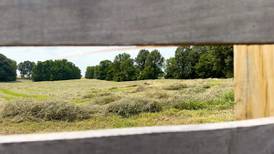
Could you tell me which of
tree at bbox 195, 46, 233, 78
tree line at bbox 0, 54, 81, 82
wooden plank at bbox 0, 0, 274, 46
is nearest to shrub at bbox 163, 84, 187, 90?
tree at bbox 195, 46, 233, 78

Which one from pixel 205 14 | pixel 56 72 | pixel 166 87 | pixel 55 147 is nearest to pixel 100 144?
pixel 55 147

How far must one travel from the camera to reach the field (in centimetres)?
776

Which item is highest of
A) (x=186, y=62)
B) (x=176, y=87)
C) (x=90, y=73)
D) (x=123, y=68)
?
(x=186, y=62)

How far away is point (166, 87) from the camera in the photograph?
1088 cm

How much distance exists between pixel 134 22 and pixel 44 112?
835 centimetres

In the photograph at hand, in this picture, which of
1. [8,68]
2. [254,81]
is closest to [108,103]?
[8,68]

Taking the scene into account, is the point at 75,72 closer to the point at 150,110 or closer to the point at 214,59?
the point at 150,110

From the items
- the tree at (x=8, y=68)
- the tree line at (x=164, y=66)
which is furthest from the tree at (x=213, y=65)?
the tree at (x=8, y=68)

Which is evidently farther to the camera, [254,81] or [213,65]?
[213,65]

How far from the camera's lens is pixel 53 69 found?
7.86 metres

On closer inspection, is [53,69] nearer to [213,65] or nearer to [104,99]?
[104,99]

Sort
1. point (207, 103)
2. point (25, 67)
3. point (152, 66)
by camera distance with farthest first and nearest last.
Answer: point (152, 66), point (207, 103), point (25, 67)

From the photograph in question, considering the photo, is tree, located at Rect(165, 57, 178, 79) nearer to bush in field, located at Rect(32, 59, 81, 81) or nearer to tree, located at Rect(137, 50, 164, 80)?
tree, located at Rect(137, 50, 164, 80)

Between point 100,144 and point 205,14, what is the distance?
15cm
